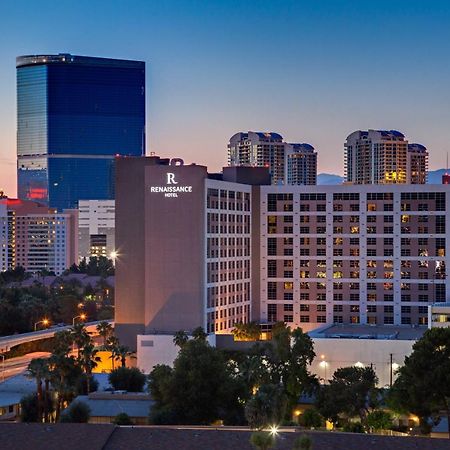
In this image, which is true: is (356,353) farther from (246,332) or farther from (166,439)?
(166,439)

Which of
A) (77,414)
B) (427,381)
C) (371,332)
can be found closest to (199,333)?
(371,332)

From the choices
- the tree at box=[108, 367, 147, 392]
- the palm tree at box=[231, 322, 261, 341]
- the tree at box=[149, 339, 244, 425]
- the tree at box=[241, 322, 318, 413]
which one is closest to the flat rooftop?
the palm tree at box=[231, 322, 261, 341]

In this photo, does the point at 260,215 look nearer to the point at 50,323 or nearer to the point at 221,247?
the point at 221,247

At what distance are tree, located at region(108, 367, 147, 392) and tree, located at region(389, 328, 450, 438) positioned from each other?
28.1 metres

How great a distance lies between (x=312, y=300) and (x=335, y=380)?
51.5 metres

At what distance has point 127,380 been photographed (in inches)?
3374

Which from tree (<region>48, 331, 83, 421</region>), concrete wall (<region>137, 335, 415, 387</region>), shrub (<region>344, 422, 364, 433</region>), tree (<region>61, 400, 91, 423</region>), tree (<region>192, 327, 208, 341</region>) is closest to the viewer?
shrub (<region>344, 422, 364, 433</region>)

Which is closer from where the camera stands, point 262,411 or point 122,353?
point 262,411

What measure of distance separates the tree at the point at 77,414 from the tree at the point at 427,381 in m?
20.4

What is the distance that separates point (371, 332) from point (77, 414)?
47.0m

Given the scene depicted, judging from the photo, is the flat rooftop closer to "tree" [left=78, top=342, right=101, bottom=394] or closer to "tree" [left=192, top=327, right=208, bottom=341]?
"tree" [left=192, top=327, right=208, bottom=341]

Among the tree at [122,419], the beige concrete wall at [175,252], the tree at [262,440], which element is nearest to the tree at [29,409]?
the tree at [122,419]

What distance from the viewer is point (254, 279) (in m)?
124

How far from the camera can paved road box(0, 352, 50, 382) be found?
105 meters
